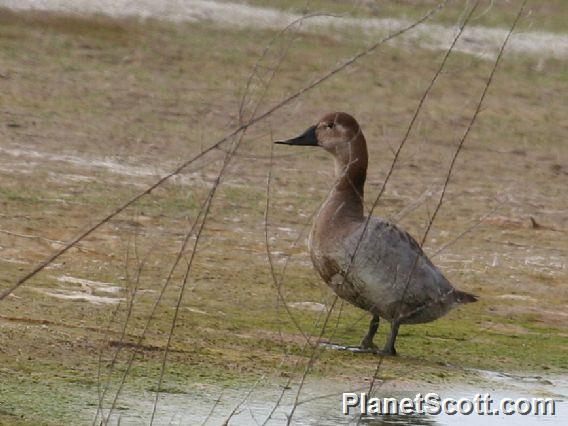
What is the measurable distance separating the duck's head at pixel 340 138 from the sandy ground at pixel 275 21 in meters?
8.38

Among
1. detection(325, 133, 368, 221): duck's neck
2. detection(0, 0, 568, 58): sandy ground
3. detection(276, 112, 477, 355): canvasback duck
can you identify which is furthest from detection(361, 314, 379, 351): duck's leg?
detection(0, 0, 568, 58): sandy ground

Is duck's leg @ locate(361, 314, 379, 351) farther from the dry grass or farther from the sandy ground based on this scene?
the sandy ground

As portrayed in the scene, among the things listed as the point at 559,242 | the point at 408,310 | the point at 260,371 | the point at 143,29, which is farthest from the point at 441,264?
the point at 143,29

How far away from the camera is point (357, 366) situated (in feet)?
25.3

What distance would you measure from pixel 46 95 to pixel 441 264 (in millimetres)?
5112

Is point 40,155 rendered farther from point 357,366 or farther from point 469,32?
point 469,32

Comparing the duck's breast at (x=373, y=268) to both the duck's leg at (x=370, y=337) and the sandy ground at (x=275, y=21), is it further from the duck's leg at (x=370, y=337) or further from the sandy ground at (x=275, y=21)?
the sandy ground at (x=275, y=21)

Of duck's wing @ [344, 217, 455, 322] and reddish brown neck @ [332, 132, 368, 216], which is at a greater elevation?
reddish brown neck @ [332, 132, 368, 216]

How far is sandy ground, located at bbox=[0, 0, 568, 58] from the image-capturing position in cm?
1719

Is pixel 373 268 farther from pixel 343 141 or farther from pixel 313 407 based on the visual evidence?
pixel 313 407

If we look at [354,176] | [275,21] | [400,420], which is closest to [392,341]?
[354,176]

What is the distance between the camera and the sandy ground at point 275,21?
1719 centimetres

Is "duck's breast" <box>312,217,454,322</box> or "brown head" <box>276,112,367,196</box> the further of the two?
"brown head" <box>276,112,367,196</box>

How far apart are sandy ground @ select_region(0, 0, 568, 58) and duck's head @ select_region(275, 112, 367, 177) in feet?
27.5
